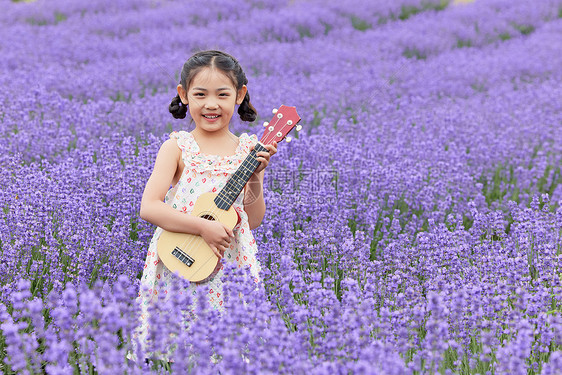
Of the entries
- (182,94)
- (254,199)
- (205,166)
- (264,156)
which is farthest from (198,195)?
(182,94)

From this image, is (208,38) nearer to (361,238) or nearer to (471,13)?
(471,13)

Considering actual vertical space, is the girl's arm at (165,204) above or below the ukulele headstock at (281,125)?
below

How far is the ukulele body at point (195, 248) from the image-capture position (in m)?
2.57

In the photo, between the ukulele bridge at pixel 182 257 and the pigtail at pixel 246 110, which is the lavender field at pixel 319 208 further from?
the pigtail at pixel 246 110

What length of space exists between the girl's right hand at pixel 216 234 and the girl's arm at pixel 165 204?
3 centimetres

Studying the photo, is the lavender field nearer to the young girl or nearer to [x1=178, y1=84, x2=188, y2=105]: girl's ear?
the young girl

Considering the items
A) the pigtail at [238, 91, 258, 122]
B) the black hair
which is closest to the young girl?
the black hair

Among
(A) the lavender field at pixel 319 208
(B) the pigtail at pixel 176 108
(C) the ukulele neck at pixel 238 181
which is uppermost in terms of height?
(B) the pigtail at pixel 176 108

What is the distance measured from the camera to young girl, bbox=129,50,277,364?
2.66 m

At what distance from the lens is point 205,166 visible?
2.72m

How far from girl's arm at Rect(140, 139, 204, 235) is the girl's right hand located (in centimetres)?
3

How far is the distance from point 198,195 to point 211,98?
1.37 feet

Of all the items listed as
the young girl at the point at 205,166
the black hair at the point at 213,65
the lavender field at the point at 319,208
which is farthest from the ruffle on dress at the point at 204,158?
the lavender field at the point at 319,208

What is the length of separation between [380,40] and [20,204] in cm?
790
